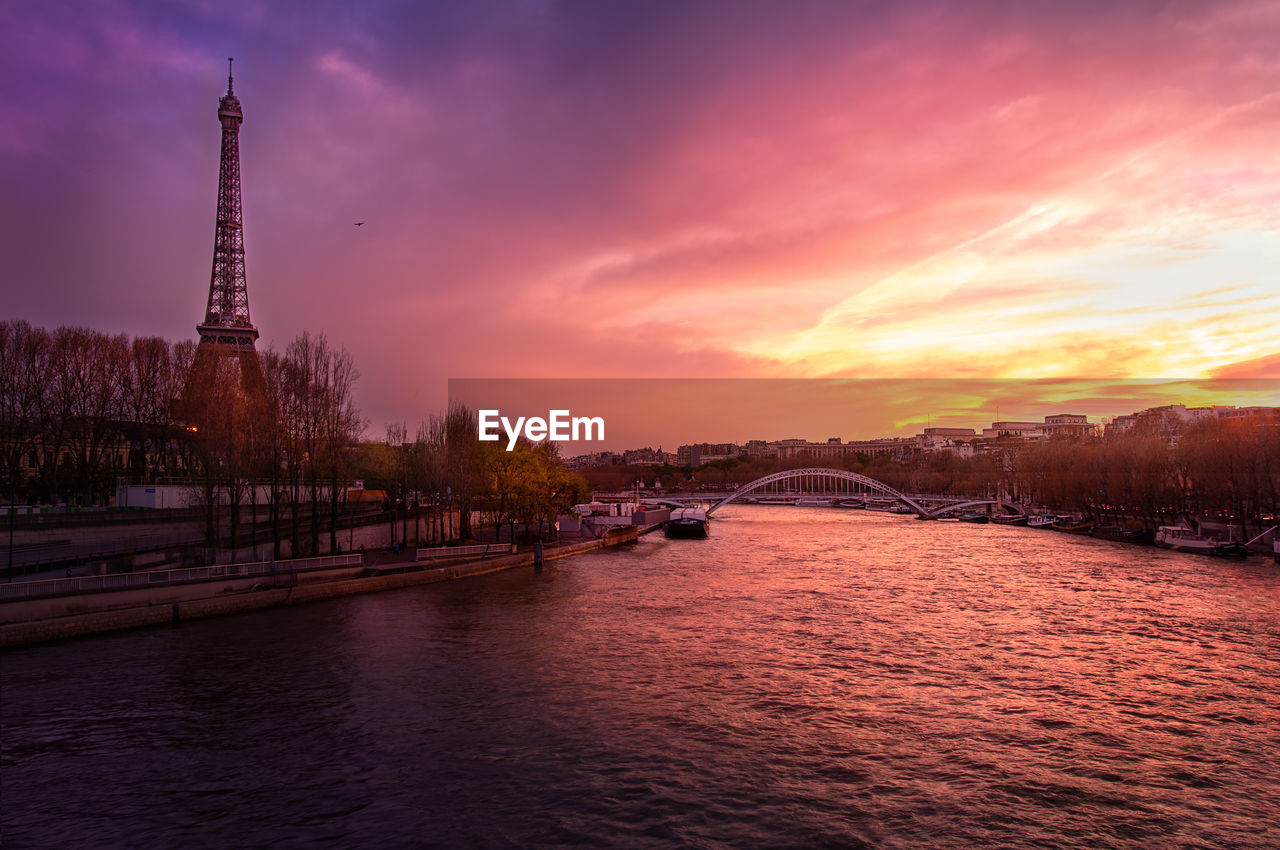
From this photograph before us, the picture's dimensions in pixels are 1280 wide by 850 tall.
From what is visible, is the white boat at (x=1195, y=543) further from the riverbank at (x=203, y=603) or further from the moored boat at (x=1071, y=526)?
the riverbank at (x=203, y=603)

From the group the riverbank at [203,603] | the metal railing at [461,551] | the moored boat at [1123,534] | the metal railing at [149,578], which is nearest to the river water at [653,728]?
the riverbank at [203,603]

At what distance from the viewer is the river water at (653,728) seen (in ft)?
28.4

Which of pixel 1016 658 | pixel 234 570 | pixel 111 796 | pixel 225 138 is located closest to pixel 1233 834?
pixel 1016 658

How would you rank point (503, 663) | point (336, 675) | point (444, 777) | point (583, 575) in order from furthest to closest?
1. point (583, 575)
2. point (503, 663)
3. point (336, 675)
4. point (444, 777)

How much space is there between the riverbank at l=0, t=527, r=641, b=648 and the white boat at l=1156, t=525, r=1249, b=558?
33355 millimetres

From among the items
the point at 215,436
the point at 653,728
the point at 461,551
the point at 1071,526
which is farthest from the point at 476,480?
the point at 1071,526

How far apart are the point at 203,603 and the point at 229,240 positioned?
44512 millimetres

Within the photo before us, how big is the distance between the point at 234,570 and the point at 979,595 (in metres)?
22.7

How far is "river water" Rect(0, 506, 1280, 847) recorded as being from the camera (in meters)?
8.66

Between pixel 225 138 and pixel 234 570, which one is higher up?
pixel 225 138

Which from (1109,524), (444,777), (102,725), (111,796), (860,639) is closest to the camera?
(111,796)

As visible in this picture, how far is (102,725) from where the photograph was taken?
11.5m

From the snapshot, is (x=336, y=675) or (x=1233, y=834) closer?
(x=1233, y=834)

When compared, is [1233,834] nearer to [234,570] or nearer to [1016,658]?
[1016,658]
